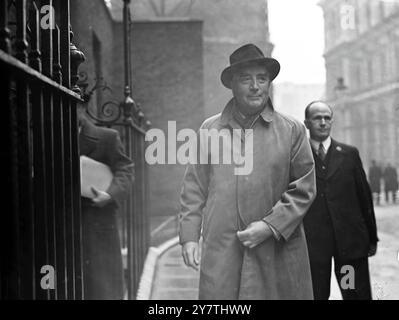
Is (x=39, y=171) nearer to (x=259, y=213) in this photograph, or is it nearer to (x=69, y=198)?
(x=69, y=198)

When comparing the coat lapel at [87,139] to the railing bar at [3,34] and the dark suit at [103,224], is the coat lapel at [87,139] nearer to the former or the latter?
the dark suit at [103,224]

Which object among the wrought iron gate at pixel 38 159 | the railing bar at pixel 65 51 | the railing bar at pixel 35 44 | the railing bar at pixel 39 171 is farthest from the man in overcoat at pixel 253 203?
the railing bar at pixel 35 44

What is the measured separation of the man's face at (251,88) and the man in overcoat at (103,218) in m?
1.13

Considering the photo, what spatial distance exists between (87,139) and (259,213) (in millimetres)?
1270

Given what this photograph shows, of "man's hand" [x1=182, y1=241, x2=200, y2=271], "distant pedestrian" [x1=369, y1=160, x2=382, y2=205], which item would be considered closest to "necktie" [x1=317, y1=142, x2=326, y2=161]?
"distant pedestrian" [x1=369, y1=160, x2=382, y2=205]

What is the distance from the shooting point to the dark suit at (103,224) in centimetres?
273

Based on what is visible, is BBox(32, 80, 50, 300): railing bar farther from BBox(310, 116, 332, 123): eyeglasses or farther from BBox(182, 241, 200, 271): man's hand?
BBox(310, 116, 332, 123): eyeglasses

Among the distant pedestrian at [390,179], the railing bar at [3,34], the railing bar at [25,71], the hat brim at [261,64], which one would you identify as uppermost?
the hat brim at [261,64]

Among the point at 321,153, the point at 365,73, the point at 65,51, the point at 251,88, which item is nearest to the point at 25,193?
the point at 65,51

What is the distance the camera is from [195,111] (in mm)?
2490

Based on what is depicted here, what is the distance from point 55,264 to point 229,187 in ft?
2.45

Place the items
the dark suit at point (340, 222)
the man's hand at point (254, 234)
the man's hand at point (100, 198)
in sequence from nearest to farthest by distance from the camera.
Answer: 1. the man's hand at point (254, 234)
2. the dark suit at point (340, 222)
3. the man's hand at point (100, 198)

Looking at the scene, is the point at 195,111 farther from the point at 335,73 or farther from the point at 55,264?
the point at 55,264

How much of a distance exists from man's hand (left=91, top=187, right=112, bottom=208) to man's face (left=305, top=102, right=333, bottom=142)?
1227 millimetres
